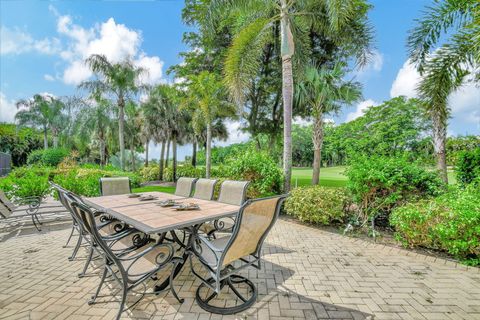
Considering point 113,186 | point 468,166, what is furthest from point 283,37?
point 468,166

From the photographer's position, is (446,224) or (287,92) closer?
(446,224)

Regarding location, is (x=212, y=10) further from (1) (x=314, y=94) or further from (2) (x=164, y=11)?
(1) (x=314, y=94)

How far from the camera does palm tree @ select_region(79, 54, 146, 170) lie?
46.2 ft

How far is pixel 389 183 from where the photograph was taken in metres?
4.27

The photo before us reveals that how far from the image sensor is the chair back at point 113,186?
4.84 metres

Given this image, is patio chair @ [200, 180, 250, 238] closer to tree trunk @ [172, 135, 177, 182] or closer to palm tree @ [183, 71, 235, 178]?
palm tree @ [183, 71, 235, 178]

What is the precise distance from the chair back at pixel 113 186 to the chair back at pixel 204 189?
1.82 metres

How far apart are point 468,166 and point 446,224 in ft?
14.3

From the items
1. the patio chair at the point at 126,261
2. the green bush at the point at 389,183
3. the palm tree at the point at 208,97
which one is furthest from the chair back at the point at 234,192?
the palm tree at the point at 208,97

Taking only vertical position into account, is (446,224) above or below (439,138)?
below

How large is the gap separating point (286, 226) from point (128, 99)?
1514cm

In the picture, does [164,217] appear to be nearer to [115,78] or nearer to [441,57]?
[441,57]

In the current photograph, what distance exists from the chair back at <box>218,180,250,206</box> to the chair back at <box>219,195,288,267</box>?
4.70 feet

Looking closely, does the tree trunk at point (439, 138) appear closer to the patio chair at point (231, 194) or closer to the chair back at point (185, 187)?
the patio chair at point (231, 194)
